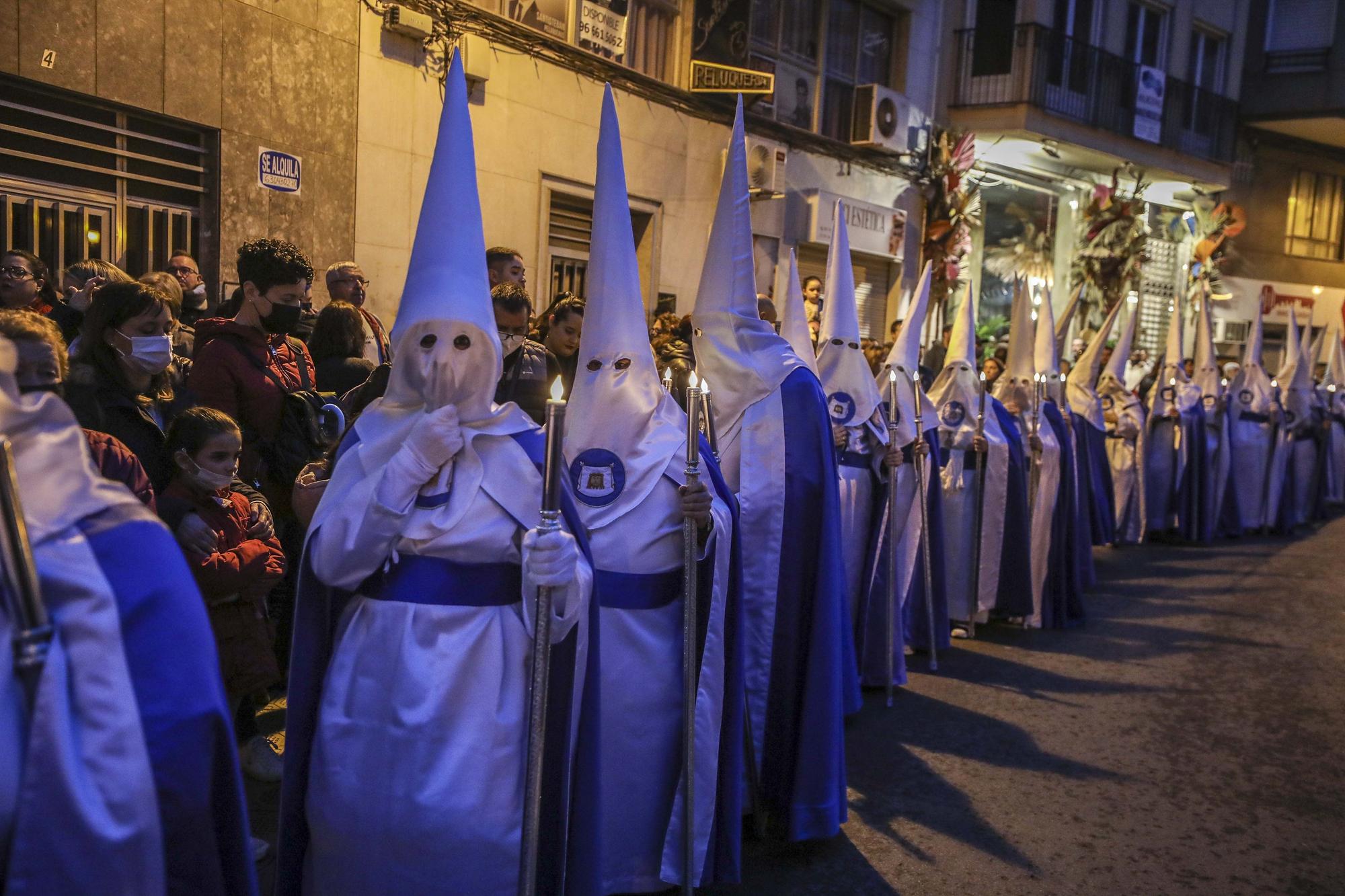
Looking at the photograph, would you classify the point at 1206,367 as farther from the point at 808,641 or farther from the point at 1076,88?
the point at 808,641

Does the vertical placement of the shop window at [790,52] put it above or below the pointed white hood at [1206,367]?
above

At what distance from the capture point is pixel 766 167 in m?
14.2

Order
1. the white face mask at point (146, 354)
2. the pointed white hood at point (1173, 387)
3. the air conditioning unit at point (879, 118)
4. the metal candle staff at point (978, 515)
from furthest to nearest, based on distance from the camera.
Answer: the air conditioning unit at point (879, 118)
the pointed white hood at point (1173, 387)
the metal candle staff at point (978, 515)
the white face mask at point (146, 354)

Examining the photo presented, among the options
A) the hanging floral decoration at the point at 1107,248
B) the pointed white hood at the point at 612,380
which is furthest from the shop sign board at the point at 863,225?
the pointed white hood at the point at 612,380

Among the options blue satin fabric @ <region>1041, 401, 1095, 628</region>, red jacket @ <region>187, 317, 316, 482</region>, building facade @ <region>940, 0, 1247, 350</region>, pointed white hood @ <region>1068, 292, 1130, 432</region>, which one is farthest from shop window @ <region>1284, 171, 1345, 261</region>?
red jacket @ <region>187, 317, 316, 482</region>

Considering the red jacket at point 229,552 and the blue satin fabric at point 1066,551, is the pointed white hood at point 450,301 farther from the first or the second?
the blue satin fabric at point 1066,551

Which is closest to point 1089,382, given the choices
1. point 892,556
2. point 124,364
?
point 892,556

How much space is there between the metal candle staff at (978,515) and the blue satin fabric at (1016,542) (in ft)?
0.32

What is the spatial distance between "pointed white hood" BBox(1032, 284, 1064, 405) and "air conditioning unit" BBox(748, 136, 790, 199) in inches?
189

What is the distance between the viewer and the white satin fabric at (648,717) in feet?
11.7

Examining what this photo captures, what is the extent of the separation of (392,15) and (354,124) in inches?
37.4

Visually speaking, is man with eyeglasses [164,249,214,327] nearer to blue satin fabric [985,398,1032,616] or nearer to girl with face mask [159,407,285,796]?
girl with face mask [159,407,285,796]

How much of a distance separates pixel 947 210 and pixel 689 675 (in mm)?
15551

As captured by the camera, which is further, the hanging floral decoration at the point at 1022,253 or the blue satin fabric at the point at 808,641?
the hanging floral decoration at the point at 1022,253
